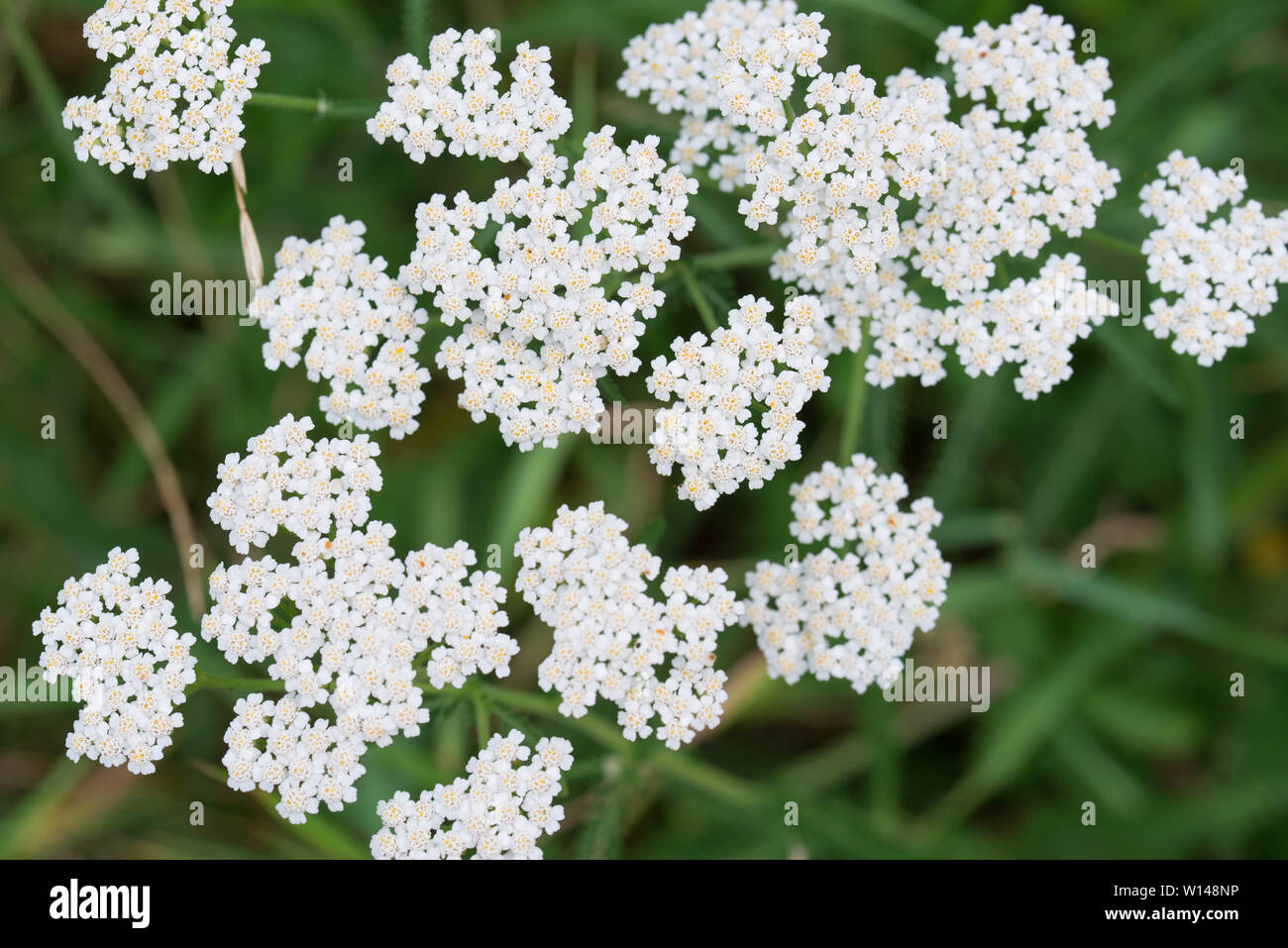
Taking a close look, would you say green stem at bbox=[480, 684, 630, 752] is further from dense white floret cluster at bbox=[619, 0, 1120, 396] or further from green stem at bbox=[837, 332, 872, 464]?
dense white floret cluster at bbox=[619, 0, 1120, 396]

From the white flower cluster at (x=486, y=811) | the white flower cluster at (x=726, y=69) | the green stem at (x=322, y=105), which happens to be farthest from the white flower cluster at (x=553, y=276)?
the white flower cluster at (x=486, y=811)

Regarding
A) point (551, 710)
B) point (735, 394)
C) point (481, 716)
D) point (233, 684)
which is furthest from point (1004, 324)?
point (233, 684)

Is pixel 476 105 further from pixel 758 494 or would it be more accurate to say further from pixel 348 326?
pixel 758 494

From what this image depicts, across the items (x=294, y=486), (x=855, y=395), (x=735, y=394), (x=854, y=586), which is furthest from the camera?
(x=855, y=395)

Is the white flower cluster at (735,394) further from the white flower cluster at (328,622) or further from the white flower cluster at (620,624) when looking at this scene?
the white flower cluster at (328,622)
